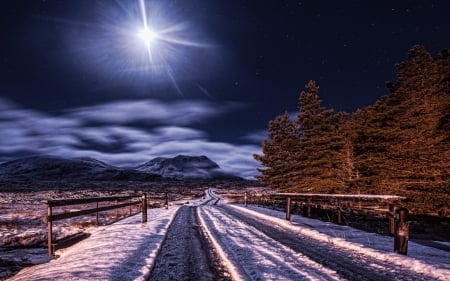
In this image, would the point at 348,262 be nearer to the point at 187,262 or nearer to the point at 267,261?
the point at 267,261

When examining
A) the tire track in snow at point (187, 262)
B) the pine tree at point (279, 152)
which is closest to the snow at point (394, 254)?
the tire track in snow at point (187, 262)

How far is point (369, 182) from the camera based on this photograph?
28.9 meters

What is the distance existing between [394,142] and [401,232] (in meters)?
20.7

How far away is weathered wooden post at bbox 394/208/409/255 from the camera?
7.67 metres

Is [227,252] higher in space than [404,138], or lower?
lower

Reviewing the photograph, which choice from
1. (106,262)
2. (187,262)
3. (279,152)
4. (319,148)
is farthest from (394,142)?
(106,262)

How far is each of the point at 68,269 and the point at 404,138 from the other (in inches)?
955

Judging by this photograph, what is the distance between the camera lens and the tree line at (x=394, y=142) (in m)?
21.7

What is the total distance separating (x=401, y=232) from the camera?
7.84 meters

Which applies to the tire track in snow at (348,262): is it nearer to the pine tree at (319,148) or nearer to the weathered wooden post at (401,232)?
the weathered wooden post at (401,232)

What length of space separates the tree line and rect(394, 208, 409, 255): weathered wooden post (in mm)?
14701

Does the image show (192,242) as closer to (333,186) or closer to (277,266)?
(277,266)

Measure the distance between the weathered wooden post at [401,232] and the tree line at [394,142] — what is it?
14701 mm

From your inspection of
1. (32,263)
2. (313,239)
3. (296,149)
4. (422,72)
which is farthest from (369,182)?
(32,263)
